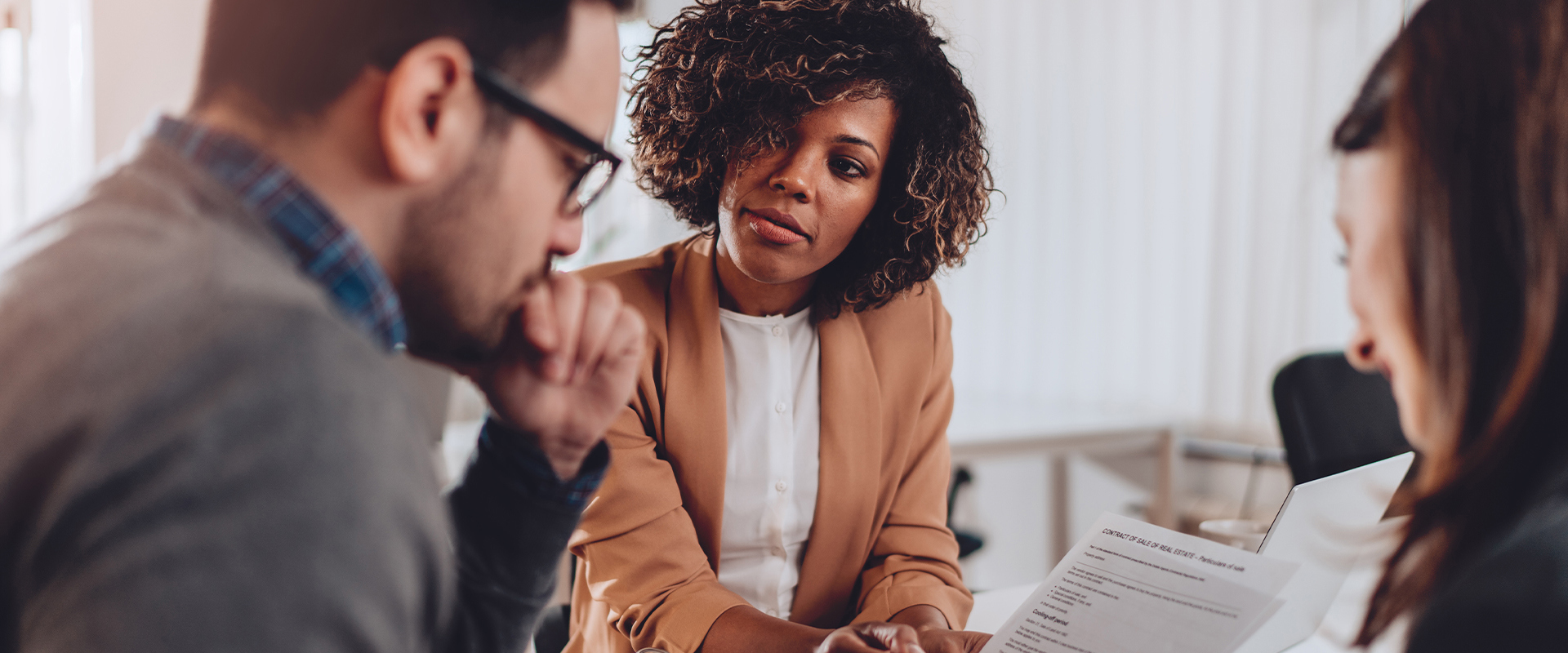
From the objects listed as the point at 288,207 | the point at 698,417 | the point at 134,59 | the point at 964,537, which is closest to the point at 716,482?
the point at 698,417

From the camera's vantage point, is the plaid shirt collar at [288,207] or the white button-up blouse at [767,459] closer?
the plaid shirt collar at [288,207]

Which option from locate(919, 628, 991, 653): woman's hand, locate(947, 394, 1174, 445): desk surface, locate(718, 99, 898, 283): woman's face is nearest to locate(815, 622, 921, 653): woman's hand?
locate(919, 628, 991, 653): woman's hand

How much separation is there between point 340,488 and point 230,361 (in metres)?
0.07

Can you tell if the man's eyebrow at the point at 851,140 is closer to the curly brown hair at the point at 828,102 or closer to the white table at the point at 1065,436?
the curly brown hair at the point at 828,102

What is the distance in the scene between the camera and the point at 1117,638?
86 centimetres

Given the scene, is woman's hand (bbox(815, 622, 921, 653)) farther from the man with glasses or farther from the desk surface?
the desk surface

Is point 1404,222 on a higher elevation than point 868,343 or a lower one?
higher

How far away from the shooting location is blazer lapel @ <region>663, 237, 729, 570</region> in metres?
1.23

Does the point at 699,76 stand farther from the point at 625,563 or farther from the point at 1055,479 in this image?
the point at 1055,479

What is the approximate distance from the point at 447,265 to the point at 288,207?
0.36 ft

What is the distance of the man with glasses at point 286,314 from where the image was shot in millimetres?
405

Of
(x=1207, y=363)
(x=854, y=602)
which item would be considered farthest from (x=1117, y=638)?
(x=1207, y=363)

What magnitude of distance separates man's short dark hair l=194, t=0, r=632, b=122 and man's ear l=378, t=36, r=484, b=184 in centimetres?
1

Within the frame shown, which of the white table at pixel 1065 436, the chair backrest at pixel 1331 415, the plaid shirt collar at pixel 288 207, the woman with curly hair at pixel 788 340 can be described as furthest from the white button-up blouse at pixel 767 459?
the white table at pixel 1065 436
